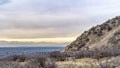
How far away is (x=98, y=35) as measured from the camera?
53.0 m

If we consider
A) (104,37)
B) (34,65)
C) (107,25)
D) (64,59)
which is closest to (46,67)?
(34,65)

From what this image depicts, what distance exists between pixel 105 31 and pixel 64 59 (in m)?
26.9

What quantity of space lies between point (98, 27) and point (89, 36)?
2694mm

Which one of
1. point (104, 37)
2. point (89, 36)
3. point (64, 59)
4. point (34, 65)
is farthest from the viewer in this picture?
point (89, 36)

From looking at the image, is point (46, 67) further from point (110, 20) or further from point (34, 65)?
point (110, 20)

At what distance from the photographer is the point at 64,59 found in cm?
2720

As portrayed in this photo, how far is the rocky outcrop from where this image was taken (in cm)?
4825

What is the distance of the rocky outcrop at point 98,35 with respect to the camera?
4825 cm

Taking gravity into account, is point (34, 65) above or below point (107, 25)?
below

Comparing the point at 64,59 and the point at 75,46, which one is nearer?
the point at 64,59

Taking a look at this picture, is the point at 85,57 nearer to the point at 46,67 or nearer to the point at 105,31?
the point at 46,67

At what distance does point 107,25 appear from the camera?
54.8m

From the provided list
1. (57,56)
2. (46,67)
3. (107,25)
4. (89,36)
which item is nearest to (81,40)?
(89,36)

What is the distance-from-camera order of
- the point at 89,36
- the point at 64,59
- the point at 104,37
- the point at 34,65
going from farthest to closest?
1. the point at 89,36
2. the point at 104,37
3. the point at 64,59
4. the point at 34,65
